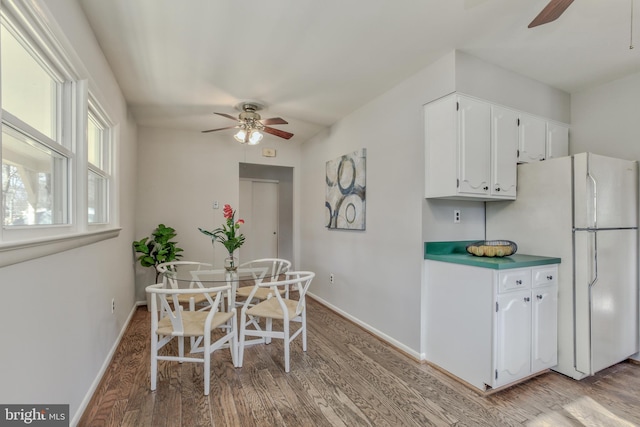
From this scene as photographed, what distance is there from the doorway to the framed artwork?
208 centimetres

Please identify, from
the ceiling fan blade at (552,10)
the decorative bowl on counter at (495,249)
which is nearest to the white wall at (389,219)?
the decorative bowl on counter at (495,249)

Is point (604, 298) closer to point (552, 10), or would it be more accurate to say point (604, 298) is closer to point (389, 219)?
point (389, 219)

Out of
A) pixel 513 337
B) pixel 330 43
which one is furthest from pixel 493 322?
pixel 330 43

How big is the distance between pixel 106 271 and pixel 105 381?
0.80 metres

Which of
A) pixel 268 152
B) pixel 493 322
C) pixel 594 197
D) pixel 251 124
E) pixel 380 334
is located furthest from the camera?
pixel 268 152

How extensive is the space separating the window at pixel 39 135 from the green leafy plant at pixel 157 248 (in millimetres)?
1716

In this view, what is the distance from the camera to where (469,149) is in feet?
7.67

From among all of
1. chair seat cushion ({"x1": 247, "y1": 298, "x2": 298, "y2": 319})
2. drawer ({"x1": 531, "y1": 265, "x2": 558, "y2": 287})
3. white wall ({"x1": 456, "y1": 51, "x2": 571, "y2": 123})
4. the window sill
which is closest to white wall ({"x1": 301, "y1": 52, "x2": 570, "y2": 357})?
white wall ({"x1": 456, "y1": 51, "x2": 571, "y2": 123})

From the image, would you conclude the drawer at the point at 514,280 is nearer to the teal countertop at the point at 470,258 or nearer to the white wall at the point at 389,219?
the teal countertop at the point at 470,258

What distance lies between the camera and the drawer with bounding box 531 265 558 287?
2.26 m

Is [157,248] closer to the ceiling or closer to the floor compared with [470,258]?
closer to the floor

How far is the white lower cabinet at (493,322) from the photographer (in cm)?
207

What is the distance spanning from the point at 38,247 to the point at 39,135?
539mm

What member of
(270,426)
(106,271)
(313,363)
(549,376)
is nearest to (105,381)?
(106,271)
